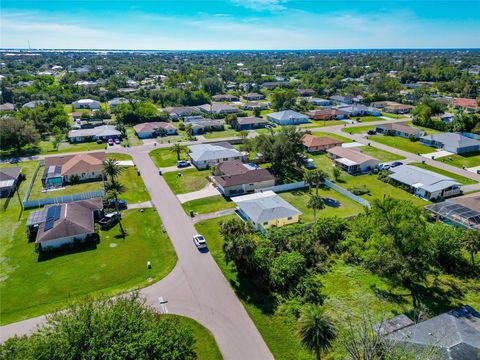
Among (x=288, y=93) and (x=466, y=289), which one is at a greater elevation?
(x=288, y=93)

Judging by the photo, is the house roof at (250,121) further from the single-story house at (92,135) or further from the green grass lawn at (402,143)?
the single-story house at (92,135)

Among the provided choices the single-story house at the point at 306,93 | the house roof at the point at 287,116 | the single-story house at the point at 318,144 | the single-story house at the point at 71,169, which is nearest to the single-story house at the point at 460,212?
the single-story house at the point at 318,144

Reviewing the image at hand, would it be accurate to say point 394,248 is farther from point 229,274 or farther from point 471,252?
point 229,274

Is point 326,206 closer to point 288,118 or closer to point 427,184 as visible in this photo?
point 427,184

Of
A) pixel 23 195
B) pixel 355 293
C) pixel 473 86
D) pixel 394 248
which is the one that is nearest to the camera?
pixel 394 248

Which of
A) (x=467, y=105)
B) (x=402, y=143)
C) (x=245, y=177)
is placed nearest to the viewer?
(x=245, y=177)

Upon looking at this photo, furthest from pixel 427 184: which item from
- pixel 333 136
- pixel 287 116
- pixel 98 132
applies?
pixel 98 132

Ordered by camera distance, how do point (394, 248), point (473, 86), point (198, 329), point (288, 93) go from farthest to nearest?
point (473, 86) < point (288, 93) < point (394, 248) < point (198, 329)

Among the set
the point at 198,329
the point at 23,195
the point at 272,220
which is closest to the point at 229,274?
the point at 198,329
